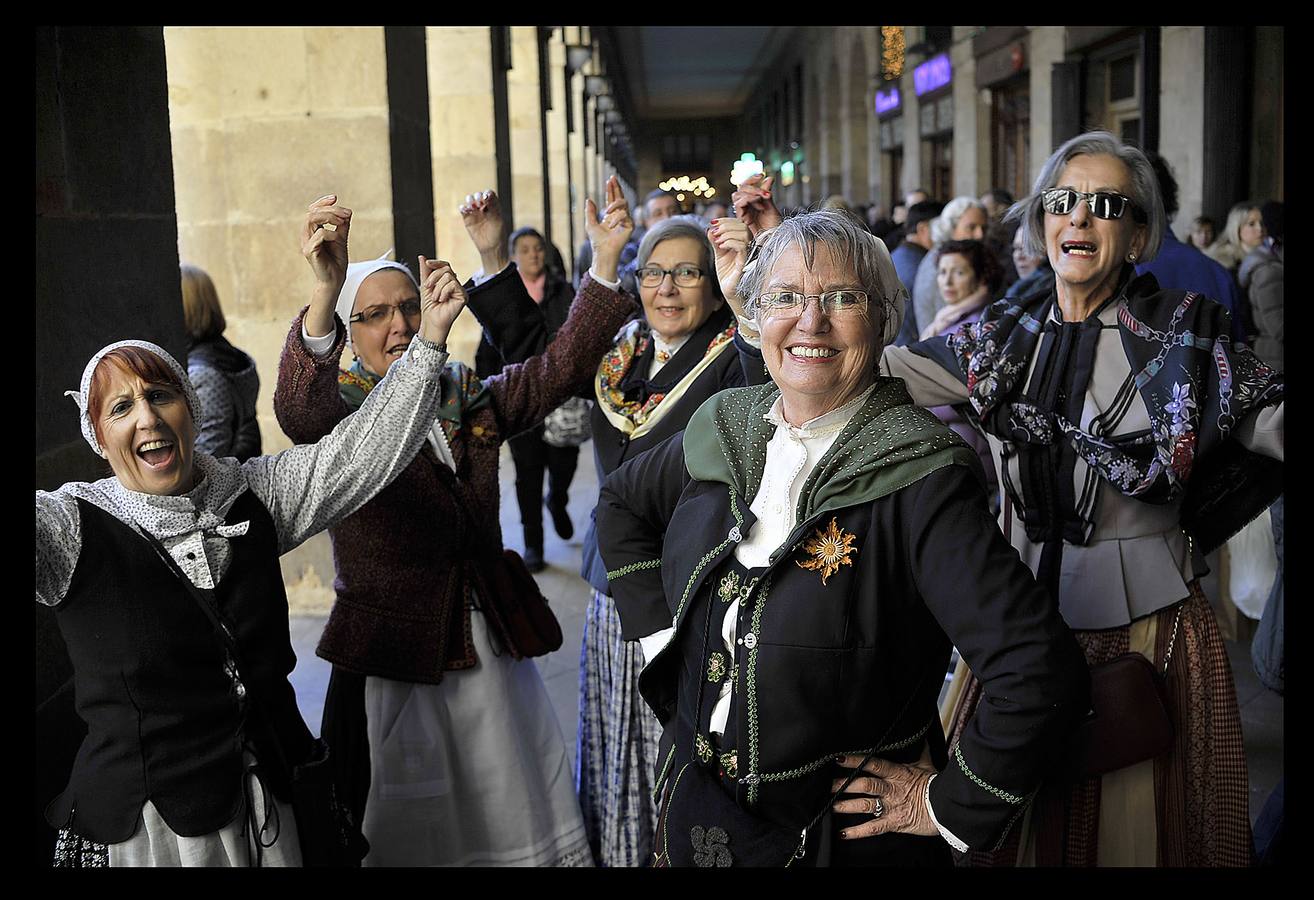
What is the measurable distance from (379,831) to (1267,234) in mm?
6145

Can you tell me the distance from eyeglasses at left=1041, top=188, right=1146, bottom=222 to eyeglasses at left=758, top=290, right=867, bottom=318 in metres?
0.84

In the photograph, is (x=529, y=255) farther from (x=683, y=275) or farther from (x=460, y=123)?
(x=683, y=275)

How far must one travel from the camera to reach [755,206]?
2.79 metres

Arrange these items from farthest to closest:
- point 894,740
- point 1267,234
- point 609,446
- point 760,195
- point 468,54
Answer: point 468,54 < point 1267,234 < point 609,446 < point 760,195 < point 894,740

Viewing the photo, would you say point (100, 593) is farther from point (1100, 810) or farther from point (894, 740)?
point (1100, 810)

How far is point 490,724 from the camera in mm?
3066

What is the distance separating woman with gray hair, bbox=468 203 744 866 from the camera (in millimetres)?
3164

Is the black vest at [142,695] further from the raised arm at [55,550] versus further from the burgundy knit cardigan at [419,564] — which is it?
the burgundy knit cardigan at [419,564]

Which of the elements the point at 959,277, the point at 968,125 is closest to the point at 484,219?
the point at 959,277

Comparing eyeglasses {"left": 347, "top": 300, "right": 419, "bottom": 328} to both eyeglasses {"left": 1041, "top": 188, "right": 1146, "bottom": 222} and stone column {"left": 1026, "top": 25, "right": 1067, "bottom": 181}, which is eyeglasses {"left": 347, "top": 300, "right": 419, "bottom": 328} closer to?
eyeglasses {"left": 1041, "top": 188, "right": 1146, "bottom": 222}

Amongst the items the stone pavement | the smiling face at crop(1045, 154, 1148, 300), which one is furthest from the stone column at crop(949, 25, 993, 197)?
the smiling face at crop(1045, 154, 1148, 300)

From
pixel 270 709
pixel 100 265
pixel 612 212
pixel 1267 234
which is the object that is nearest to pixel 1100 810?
pixel 270 709

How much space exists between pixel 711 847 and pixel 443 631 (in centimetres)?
116

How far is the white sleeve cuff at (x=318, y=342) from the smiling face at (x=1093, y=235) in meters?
1.56
